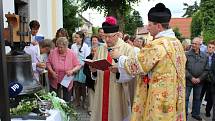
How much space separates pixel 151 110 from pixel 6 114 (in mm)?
2123

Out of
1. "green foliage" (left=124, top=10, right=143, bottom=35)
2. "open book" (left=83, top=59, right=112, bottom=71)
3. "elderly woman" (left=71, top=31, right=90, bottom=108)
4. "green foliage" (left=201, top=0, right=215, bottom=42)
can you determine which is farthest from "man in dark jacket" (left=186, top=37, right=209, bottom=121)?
"green foliage" (left=124, top=10, right=143, bottom=35)

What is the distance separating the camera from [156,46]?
12.8 feet

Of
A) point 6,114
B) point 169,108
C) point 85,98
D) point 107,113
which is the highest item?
point 6,114

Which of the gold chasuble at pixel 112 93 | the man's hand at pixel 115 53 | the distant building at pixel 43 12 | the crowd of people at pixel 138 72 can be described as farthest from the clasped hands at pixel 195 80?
the distant building at pixel 43 12

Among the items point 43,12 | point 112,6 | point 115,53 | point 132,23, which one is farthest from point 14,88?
point 132,23

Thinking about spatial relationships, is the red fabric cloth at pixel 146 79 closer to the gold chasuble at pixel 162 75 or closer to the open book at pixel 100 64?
the gold chasuble at pixel 162 75

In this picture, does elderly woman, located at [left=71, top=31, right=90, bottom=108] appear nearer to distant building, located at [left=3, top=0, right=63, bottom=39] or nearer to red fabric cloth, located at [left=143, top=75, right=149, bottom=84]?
distant building, located at [left=3, top=0, right=63, bottom=39]

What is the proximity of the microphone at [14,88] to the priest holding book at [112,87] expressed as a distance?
6.47 ft

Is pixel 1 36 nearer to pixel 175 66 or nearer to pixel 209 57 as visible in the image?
pixel 175 66

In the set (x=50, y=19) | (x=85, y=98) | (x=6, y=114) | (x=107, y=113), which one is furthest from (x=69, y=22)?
(x=6, y=114)

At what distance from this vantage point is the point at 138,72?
3.94 meters

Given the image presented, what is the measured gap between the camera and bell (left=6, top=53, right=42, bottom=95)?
10.6 ft

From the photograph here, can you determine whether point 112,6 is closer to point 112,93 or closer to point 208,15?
point 208,15

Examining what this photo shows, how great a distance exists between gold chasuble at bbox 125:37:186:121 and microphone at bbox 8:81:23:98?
129 cm
